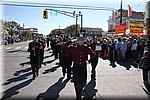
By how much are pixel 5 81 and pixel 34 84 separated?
1338mm

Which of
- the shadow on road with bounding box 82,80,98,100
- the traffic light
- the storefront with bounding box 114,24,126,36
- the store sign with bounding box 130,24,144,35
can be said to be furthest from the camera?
the traffic light

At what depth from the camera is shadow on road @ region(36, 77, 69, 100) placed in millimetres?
7852

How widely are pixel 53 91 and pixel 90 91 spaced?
3.72ft

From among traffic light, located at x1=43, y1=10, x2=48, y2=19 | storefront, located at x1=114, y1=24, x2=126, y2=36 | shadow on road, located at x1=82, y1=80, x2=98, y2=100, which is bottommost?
shadow on road, located at x1=82, y1=80, x2=98, y2=100

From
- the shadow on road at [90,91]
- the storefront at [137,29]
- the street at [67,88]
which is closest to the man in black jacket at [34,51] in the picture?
the street at [67,88]

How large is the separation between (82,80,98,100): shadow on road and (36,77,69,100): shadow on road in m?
0.80

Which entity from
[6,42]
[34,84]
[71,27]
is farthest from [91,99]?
[71,27]

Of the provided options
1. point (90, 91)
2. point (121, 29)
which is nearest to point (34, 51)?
point (90, 91)

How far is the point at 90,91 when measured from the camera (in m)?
8.77

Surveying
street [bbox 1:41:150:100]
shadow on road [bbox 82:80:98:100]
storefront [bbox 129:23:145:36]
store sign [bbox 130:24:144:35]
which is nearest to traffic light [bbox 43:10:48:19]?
storefront [bbox 129:23:145:36]

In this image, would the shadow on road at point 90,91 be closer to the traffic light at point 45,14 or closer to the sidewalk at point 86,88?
the sidewalk at point 86,88

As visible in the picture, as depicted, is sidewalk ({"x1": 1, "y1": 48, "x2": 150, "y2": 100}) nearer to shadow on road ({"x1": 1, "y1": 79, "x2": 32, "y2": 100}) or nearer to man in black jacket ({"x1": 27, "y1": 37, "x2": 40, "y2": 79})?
shadow on road ({"x1": 1, "y1": 79, "x2": 32, "y2": 100})

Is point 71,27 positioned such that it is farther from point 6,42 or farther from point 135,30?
point 135,30

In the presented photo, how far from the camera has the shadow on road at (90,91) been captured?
7.99 m
